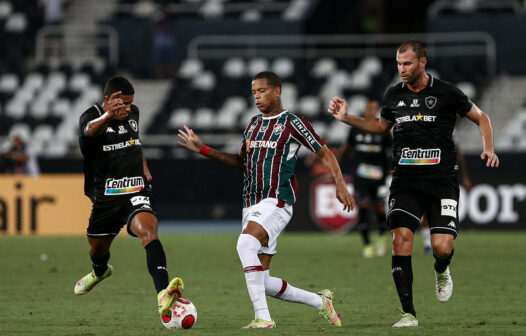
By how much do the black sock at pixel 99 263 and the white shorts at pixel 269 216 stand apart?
2105 millimetres

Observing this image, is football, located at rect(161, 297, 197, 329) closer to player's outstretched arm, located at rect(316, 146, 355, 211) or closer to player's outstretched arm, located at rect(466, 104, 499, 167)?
player's outstretched arm, located at rect(316, 146, 355, 211)

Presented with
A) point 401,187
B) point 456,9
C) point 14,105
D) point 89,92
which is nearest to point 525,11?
point 456,9

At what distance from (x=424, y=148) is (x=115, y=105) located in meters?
2.58

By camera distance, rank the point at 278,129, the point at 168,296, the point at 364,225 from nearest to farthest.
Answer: the point at 168,296 → the point at 278,129 → the point at 364,225

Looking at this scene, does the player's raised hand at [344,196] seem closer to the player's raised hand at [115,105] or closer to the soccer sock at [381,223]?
the player's raised hand at [115,105]

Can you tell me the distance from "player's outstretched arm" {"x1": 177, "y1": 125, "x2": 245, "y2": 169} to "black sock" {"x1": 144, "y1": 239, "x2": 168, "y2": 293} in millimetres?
871

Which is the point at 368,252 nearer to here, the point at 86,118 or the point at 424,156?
the point at 424,156

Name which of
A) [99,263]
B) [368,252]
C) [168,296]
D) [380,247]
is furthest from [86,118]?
[380,247]

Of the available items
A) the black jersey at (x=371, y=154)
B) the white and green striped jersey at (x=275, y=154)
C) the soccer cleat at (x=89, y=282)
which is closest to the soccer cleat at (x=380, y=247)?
the black jersey at (x=371, y=154)

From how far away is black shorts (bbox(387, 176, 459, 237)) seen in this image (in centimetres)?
905

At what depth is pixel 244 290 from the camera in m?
12.1

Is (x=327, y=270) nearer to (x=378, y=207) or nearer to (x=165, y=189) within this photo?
(x=378, y=207)

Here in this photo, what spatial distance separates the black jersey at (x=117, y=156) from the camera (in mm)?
9609

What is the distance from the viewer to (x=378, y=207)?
685 inches
